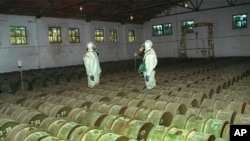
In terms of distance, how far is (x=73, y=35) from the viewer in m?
21.8

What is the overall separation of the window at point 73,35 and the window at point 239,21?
13852mm

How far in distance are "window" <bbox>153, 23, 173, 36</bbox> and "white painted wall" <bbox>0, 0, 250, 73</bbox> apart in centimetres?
43

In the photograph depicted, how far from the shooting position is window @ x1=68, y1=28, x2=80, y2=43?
70.8ft

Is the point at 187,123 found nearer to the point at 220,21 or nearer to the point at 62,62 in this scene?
the point at 62,62

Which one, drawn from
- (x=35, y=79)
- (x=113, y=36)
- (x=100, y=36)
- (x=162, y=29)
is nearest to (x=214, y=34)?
(x=162, y=29)

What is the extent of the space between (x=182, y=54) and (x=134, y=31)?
5.81 meters

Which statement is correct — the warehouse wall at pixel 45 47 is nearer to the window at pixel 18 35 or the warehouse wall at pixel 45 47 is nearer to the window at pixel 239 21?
the window at pixel 18 35

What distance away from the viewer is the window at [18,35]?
17598 mm

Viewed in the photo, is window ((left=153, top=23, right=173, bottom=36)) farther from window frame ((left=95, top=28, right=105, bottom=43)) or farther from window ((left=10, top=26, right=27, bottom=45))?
window ((left=10, top=26, right=27, bottom=45))

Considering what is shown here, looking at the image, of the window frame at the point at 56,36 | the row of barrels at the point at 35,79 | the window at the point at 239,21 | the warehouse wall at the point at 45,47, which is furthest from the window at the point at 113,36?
the window at the point at 239,21

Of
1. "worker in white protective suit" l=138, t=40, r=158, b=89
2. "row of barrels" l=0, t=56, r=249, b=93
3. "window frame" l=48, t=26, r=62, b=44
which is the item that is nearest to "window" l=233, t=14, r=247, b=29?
"row of barrels" l=0, t=56, r=249, b=93

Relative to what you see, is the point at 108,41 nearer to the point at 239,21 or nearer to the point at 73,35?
the point at 73,35

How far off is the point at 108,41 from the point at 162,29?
6.52 meters

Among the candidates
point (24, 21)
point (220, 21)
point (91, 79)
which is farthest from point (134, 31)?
point (91, 79)
